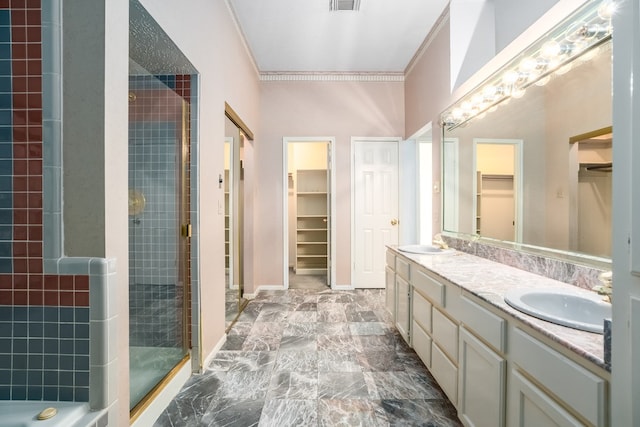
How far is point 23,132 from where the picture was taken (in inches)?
41.3

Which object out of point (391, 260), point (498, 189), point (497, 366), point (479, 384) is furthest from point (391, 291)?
point (497, 366)

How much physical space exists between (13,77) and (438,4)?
9.74ft

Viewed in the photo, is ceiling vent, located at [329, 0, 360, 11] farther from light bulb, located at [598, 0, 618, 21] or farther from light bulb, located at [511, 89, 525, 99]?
light bulb, located at [598, 0, 618, 21]

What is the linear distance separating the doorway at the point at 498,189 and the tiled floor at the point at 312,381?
112 centimetres

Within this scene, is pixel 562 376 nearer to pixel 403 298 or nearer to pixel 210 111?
pixel 403 298

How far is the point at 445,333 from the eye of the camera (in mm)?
1627

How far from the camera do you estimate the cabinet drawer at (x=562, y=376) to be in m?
0.73

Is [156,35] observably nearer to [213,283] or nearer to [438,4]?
[213,283]

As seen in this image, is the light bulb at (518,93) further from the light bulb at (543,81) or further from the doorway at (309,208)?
the doorway at (309,208)

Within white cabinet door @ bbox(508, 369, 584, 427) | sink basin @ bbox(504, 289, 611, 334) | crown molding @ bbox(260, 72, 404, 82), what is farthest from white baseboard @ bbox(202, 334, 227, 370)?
crown molding @ bbox(260, 72, 404, 82)

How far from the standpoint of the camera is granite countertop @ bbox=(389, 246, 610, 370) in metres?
0.80

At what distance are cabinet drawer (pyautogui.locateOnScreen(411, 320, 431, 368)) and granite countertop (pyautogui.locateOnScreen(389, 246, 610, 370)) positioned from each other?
48 centimetres

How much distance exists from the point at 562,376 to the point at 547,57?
5.12ft

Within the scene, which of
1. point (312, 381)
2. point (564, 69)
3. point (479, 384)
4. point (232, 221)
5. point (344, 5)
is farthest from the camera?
point (232, 221)
